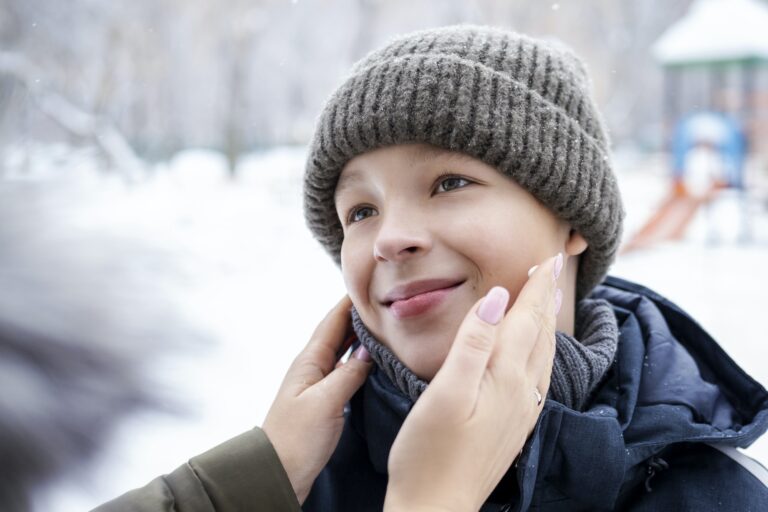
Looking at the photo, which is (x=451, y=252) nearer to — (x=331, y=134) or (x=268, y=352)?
(x=331, y=134)

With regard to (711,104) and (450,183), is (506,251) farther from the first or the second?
(711,104)

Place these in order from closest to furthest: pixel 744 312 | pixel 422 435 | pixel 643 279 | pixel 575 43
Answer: pixel 422 435 → pixel 744 312 → pixel 643 279 → pixel 575 43

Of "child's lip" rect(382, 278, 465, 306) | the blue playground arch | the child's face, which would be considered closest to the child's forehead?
the child's face

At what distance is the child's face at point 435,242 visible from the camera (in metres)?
0.84

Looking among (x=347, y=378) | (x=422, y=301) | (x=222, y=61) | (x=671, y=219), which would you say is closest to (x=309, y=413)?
(x=347, y=378)

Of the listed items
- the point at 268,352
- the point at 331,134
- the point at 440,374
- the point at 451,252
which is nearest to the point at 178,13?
the point at 268,352

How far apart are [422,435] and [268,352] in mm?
1522

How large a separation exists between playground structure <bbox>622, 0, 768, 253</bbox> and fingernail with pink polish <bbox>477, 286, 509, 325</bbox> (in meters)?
2.44

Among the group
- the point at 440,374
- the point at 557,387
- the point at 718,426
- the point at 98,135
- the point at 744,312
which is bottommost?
the point at 744,312

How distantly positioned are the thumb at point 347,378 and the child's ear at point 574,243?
0.37 metres

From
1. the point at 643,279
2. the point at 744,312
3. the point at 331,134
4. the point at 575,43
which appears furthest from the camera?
the point at 575,43

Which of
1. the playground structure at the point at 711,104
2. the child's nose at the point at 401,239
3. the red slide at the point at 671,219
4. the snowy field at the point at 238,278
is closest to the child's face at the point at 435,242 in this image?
the child's nose at the point at 401,239

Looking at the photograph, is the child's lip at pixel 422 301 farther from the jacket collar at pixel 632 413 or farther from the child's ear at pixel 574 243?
the child's ear at pixel 574 243

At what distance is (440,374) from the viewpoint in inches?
26.9
